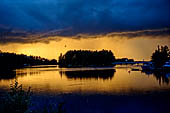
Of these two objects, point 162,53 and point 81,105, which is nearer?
point 81,105

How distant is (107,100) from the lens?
2561 cm

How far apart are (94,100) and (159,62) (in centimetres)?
8135

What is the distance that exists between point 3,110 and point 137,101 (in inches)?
827

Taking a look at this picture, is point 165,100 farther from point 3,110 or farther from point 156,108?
point 3,110

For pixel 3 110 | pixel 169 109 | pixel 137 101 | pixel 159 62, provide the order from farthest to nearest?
pixel 159 62 < pixel 137 101 < pixel 169 109 < pixel 3 110

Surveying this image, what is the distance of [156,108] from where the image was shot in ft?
72.5

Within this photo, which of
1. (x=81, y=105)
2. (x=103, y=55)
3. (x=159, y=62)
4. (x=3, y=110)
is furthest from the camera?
(x=103, y=55)

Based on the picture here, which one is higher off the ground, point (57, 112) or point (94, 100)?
point (57, 112)

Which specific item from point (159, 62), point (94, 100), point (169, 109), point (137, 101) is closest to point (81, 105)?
point (94, 100)

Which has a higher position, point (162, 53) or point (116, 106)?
point (162, 53)

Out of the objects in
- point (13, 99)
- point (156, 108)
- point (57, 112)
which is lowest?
point (156, 108)

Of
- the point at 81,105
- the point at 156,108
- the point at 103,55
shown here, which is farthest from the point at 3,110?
the point at 103,55

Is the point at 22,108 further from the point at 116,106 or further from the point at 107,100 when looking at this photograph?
the point at 107,100

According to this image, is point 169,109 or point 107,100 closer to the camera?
point 169,109
